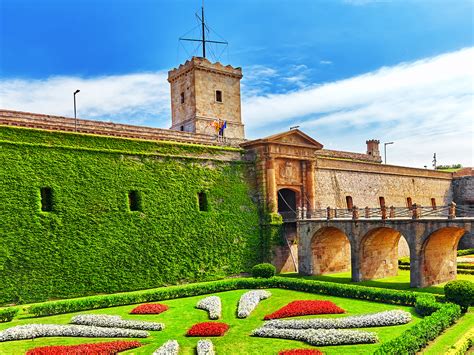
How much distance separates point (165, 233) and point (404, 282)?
15.0 meters

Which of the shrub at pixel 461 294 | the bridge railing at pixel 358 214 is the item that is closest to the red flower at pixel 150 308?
the bridge railing at pixel 358 214

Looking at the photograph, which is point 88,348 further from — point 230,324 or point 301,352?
point 301,352

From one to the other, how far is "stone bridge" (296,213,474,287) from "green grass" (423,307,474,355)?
241 inches

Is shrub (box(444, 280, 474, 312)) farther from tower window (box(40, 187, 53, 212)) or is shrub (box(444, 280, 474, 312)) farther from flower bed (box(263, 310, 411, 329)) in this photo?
tower window (box(40, 187, 53, 212))

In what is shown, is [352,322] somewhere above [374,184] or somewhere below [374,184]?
below

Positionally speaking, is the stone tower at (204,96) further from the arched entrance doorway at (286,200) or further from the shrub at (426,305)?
the shrub at (426,305)

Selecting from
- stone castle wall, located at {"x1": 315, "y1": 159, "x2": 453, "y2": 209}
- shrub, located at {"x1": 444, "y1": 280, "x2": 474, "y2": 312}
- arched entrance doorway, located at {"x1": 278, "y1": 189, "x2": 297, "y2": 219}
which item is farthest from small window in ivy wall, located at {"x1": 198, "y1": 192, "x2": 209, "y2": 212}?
shrub, located at {"x1": 444, "y1": 280, "x2": 474, "y2": 312}

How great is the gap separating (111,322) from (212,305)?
5081 millimetres

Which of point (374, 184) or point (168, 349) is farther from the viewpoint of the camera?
point (374, 184)

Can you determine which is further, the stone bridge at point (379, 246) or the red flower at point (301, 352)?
the stone bridge at point (379, 246)

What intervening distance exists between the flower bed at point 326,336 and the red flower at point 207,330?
164 cm

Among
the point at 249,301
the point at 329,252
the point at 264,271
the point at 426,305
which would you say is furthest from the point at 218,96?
→ the point at 426,305

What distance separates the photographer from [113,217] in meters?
26.4

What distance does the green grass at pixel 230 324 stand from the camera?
16016 mm
